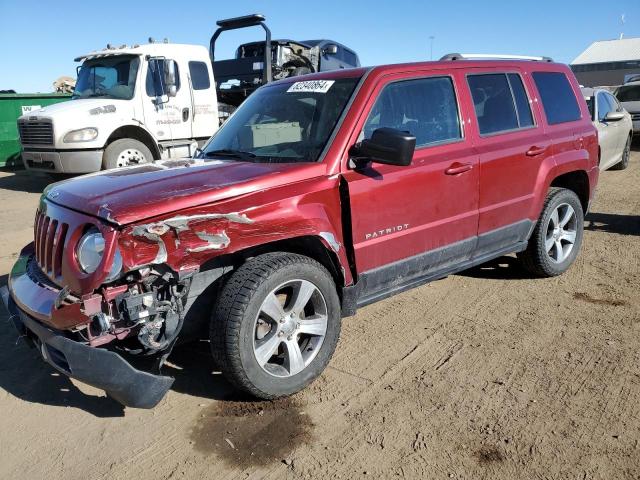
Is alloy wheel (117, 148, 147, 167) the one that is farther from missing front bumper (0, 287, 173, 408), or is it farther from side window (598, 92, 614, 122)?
side window (598, 92, 614, 122)

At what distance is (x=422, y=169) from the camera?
3627 mm

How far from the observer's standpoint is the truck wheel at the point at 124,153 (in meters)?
9.50

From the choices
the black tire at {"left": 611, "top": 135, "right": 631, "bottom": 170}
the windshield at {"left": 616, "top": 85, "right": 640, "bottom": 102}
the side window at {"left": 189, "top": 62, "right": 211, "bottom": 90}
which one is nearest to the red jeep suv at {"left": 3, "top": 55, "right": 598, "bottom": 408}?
the side window at {"left": 189, "top": 62, "right": 211, "bottom": 90}

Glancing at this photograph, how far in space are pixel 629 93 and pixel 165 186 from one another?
16.7 meters

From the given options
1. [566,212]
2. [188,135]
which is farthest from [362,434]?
[188,135]

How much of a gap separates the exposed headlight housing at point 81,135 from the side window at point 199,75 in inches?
91.1

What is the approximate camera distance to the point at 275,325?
3.05 m

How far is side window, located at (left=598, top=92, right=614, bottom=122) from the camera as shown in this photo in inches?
362

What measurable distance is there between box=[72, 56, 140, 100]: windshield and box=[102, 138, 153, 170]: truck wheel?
0.86 meters

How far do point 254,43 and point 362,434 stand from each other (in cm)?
1332

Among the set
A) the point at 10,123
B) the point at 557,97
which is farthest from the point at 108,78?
the point at 557,97

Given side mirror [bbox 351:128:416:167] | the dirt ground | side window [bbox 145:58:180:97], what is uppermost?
side window [bbox 145:58:180:97]

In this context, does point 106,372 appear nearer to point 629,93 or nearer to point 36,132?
point 36,132

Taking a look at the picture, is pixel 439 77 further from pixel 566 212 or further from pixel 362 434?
pixel 362 434
